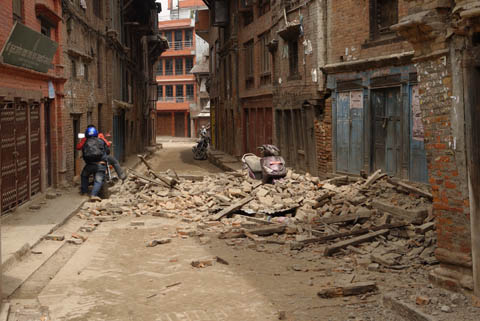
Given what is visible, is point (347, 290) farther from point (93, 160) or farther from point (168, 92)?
point (168, 92)

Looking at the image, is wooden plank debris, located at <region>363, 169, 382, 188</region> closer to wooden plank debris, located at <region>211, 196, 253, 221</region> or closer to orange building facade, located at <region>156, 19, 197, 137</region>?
wooden plank debris, located at <region>211, 196, 253, 221</region>

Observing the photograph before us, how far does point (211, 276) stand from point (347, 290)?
2088 millimetres

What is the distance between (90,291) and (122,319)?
1.22 metres

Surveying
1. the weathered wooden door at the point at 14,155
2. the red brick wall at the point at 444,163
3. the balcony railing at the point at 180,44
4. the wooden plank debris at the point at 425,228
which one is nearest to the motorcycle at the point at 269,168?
the weathered wooden door at the point at 14,155

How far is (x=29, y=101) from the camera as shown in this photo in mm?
13156

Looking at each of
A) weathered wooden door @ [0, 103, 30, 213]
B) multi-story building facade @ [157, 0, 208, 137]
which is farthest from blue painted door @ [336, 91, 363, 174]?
multi-story building facade @ [157, 0, 208, 137]

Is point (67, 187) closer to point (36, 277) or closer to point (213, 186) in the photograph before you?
point (213, 186)

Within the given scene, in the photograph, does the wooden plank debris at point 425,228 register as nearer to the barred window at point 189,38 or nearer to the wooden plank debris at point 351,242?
the wooden plank debris at point 351,242

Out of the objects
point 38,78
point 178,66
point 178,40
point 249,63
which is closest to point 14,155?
point 38,78

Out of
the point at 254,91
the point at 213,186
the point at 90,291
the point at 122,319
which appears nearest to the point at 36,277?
the point at 90,291

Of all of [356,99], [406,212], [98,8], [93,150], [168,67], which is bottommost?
[406,212]

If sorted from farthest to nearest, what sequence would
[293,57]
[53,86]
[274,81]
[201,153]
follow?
[201,153]
[274,81]
[293,57]
[53,86]

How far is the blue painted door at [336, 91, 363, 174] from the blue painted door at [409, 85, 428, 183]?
82.3 inches

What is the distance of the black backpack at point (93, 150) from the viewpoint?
15.2 m
